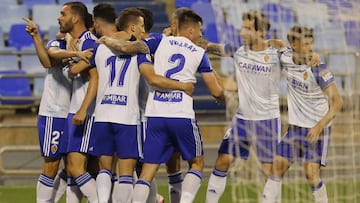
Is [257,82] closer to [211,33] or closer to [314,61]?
[314,61]

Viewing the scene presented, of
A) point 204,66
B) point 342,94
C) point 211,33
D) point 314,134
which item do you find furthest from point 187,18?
point 211,33

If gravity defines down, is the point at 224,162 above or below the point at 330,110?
below

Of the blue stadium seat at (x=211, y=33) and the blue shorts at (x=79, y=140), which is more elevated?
the blue shorts at (x=79, y=140)

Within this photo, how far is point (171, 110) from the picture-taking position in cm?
828

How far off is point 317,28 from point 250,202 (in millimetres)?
1947

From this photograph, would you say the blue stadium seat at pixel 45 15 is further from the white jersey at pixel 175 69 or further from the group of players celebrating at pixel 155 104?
the white jersey at pixel 175 69

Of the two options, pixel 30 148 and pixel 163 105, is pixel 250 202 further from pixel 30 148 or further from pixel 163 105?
pixel 30 148

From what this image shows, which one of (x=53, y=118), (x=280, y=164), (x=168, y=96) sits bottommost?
(x=280, y=164)

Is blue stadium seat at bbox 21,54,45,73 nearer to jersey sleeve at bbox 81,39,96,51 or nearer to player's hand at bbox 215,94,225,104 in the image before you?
jersey sleeve at bbox 81,39,96,51

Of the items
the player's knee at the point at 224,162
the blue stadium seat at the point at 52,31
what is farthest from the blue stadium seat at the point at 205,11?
the player's knee at the point at 224,162

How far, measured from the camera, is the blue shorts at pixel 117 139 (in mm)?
8453

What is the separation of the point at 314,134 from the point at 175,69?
1.35 meters

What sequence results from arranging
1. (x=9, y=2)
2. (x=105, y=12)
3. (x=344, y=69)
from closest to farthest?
(x=105, y=12) < (x=344, y=69) < (x=9, y=2)

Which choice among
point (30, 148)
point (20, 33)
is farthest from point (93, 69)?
point (20, 33)
